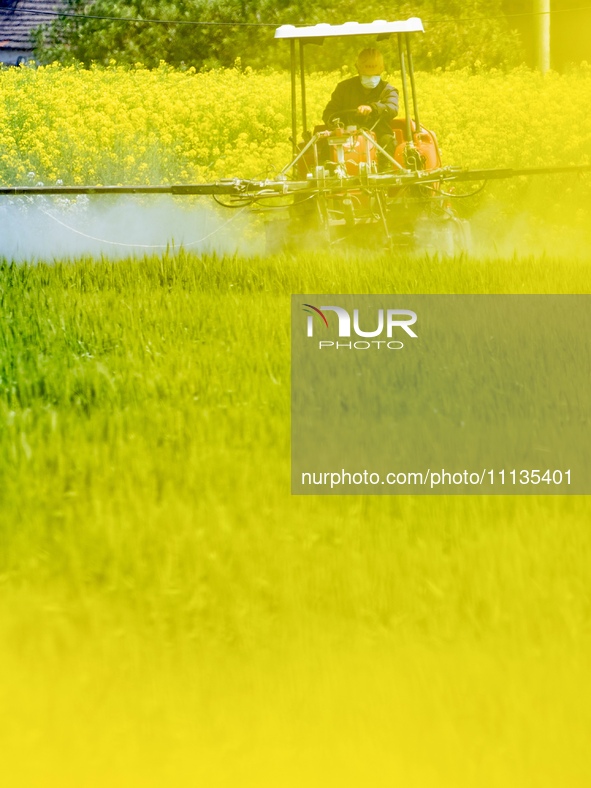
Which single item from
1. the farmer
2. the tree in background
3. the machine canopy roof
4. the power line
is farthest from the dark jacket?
the power line

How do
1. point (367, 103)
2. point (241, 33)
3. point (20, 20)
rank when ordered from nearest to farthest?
point (367, 103) < point (241, 33) < point (20, 20)

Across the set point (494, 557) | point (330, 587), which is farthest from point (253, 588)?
point (494, 557)

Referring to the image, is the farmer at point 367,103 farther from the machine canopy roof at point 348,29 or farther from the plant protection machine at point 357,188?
the machine canopy roof at point 348,29

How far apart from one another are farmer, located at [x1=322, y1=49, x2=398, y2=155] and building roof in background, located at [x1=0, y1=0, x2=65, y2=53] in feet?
5.90

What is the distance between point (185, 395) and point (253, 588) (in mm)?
1030

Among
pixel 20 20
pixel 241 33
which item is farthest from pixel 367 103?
pixel 20 20

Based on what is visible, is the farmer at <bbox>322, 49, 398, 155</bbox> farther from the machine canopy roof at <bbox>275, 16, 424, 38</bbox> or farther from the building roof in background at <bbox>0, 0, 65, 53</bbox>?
the building roof in background at <bbox>0, 0, 65, 53</bbox>

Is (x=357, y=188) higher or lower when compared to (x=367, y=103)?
lower

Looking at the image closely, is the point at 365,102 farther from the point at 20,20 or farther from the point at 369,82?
the point at 20,20

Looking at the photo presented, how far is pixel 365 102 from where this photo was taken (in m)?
6.16

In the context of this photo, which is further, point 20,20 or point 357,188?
point 20,20

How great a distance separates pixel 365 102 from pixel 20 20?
249 cm

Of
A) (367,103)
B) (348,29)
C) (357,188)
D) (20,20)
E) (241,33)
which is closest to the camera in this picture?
(348,29)

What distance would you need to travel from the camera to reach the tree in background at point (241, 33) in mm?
6746
